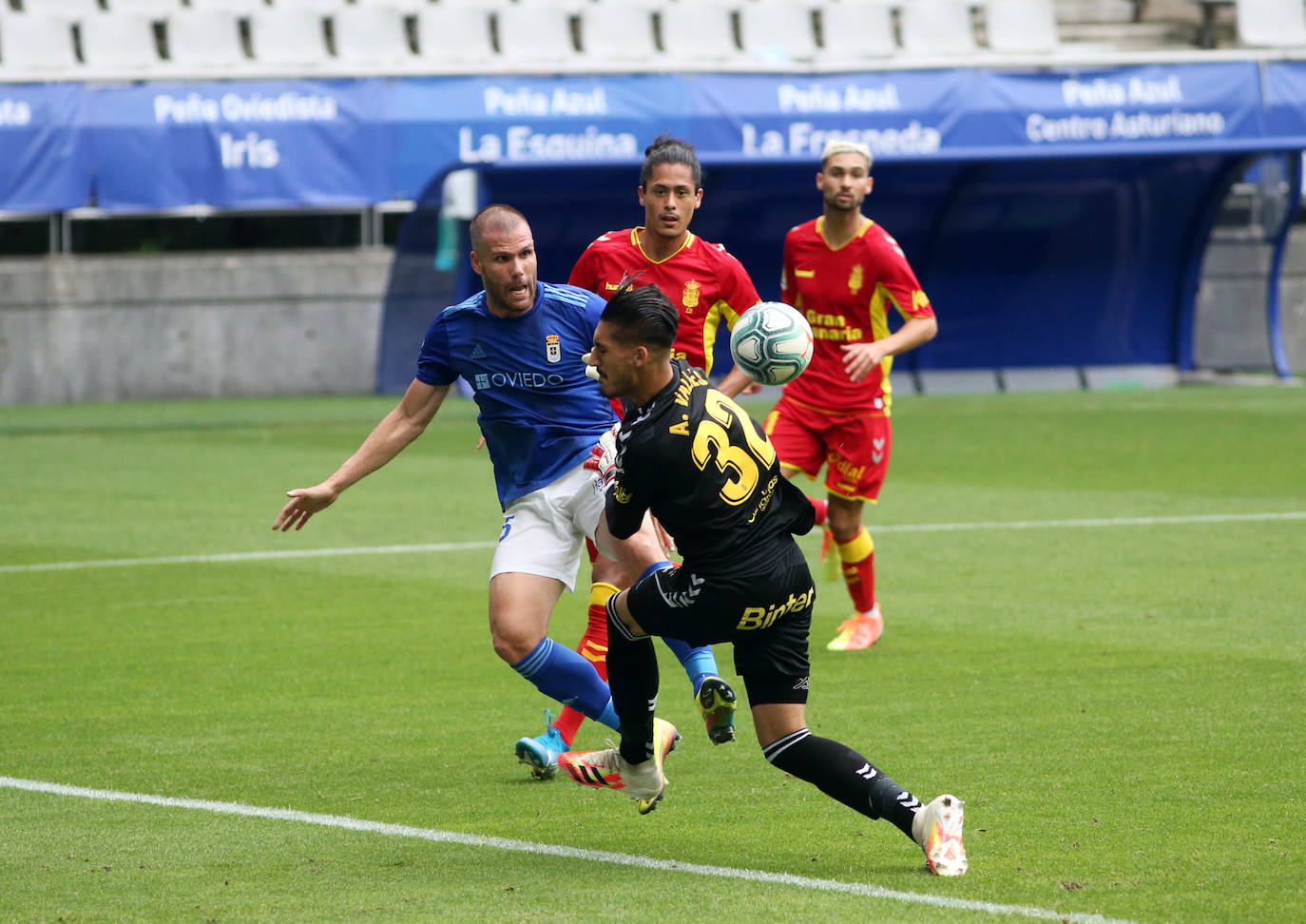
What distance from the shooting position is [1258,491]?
555 inches

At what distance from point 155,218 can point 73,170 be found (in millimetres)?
2247

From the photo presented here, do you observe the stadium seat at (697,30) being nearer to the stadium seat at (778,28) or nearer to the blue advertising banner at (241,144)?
the stadium seat at (778,28)

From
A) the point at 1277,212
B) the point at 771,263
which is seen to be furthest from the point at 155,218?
the point at 1277,212

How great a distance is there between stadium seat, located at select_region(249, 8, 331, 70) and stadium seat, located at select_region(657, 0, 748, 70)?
17.6 feet

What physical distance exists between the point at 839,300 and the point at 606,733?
2967mm

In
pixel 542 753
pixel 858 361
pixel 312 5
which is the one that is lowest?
pixel 542 753

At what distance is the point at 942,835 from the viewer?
4.83m

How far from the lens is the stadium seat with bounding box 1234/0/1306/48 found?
1174 inches

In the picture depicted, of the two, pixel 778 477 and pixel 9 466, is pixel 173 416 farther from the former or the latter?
pixel 778 477

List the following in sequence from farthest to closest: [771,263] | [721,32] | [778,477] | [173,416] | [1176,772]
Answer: [721,32]
[771,263]
[173,416]
[1176,772]
[778,477]

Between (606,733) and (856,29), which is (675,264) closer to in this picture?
(606,733)

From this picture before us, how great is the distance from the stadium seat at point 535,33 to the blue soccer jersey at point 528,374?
2205 centimetres

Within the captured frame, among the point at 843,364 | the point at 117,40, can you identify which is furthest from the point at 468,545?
the point at 117,40

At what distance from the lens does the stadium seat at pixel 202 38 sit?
26.7m
